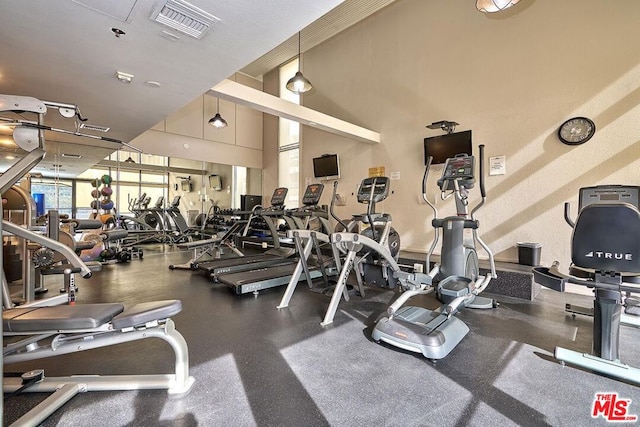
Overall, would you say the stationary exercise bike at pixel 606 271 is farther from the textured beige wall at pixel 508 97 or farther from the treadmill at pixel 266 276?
the treadmill at pixel 266 276

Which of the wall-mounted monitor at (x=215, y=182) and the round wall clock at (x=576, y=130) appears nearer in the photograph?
the round wall clock at (x=576, y=130)

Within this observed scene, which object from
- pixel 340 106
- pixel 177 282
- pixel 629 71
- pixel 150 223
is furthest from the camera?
pixel 150 223

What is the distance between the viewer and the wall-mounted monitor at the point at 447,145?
16.7 feet

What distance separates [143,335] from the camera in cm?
179

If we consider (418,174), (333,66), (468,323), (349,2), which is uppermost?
(349,2)

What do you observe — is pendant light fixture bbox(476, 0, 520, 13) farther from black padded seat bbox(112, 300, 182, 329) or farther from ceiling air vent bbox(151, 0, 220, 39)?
black padded seat bbox(112, 300, 182, 329)

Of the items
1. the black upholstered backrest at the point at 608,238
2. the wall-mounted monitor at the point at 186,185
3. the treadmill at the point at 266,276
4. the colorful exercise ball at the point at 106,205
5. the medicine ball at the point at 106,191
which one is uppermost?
the wall-mounted monitor at the point at 186,185

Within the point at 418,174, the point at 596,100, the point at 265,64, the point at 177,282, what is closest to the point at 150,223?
the point at 177,282

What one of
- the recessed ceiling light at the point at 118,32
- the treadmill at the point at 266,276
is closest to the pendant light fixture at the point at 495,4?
the treadmill at the point at 266,276

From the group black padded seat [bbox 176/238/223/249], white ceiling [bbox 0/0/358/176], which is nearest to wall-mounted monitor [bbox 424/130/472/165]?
white ceiling [bbox 0/0/358/176]

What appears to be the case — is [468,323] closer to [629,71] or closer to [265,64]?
[629,71]

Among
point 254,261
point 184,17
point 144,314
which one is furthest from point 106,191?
point 144,314

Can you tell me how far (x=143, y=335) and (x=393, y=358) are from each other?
1776 mm

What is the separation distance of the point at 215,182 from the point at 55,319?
25.5 ft
